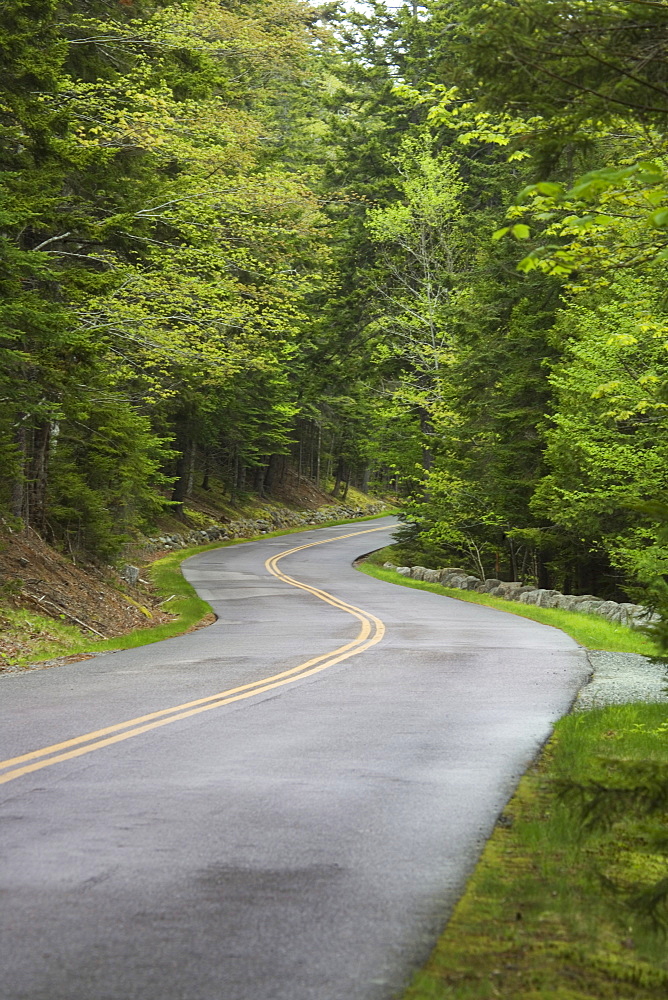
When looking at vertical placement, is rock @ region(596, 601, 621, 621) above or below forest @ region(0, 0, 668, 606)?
below

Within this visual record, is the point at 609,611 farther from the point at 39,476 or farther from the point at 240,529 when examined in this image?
the point at 240,529

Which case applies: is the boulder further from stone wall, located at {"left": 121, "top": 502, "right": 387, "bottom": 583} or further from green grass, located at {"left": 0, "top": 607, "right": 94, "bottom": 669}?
green grass, located at {"left": 0, "top": 607, "right": 94, "bottom": 669}

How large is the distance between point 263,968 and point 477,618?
17.9 meters

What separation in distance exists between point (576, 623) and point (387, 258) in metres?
21.7

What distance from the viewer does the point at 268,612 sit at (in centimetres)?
2255

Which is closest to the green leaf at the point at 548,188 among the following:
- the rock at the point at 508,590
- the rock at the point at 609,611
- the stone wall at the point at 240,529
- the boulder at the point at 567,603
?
the rock at the point at 609,611

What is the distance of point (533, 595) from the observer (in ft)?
Answer: 85.7

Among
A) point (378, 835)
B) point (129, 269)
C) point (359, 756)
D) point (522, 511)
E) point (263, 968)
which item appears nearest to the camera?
point (263, 968)

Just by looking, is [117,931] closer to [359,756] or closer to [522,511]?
[359,756]

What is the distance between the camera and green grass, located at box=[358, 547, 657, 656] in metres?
17.6

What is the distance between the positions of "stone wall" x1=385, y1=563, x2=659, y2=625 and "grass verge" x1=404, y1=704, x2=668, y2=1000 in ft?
34.5

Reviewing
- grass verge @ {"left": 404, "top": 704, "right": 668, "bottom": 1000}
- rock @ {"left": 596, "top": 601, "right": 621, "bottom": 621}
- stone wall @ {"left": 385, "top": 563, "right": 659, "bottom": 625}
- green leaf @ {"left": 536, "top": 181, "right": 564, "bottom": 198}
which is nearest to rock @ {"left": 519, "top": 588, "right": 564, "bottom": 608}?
stone wall @ {"left": 385, "top": 563, "right": 659, "bottom": 625}

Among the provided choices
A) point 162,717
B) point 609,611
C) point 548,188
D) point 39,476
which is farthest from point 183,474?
point 548,188

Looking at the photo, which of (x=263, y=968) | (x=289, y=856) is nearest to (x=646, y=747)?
(x=289, y=856)
